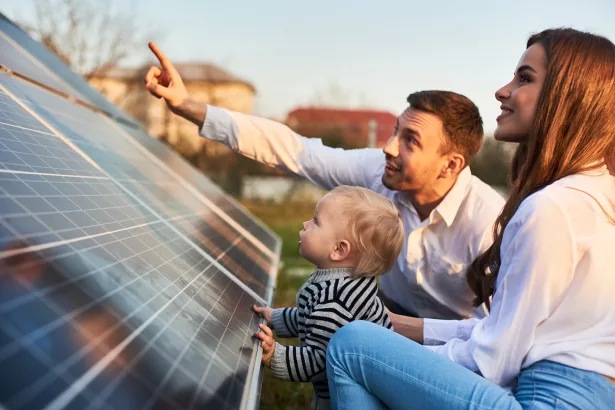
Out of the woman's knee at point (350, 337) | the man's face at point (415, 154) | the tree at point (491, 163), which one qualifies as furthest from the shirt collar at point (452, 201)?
the tree at point (491, 163)

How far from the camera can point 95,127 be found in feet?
13.1

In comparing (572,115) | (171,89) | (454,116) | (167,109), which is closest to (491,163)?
(167,109)

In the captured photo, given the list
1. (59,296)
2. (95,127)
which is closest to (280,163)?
(95,127)

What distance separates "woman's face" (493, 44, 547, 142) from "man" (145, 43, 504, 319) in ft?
3.59

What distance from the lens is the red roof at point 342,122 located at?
758 inches

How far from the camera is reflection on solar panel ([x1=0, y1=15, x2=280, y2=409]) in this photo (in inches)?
52.2

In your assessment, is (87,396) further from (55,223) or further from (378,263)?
(378,263)

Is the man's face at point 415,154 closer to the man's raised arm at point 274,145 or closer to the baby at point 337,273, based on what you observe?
the man's raised arm at point 274,145

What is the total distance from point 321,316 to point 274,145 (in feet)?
6.23

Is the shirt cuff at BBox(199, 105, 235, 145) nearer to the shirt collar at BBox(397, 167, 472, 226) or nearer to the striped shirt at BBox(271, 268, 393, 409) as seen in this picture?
the shirt collar at BBox(397, 167, 472, 226)

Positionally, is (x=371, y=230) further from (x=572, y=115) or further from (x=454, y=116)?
(x=454, y=116)

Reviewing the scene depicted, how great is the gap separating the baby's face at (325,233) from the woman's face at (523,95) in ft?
2.42

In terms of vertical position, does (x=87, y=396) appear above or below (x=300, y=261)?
above

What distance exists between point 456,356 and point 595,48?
4.17 feet
